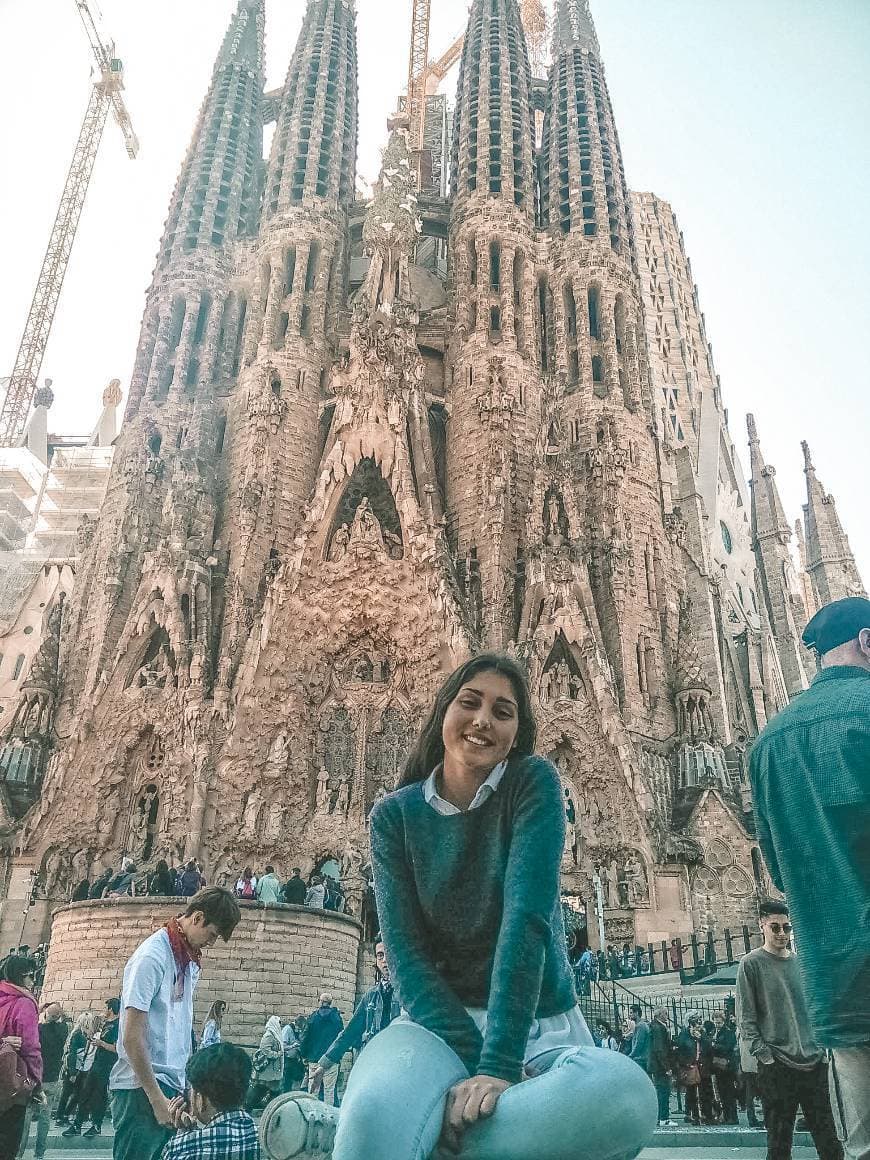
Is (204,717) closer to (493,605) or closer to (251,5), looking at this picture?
(493,605)

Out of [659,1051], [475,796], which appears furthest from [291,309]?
[475,796]

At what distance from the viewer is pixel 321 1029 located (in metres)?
8.51

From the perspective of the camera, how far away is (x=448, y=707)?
253 centimetres

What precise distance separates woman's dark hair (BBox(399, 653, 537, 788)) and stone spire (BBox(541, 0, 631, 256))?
93.7ft

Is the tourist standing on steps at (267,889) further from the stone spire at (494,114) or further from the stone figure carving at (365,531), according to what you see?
the stone spire at (494,114)

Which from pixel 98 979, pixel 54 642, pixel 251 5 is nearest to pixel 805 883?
pixel 98 979

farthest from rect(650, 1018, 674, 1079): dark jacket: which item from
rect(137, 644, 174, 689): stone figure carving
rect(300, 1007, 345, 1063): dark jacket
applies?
rect(137, 644, 174, 689): stone figure carving

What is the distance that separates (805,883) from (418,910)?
1.11m

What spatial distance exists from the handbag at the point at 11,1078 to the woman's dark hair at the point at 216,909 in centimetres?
100

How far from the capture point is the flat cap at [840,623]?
2904 mm

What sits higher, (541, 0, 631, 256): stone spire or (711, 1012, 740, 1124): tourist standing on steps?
(541, 0, 631, 256): stone spire

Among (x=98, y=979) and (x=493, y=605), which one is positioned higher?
(x=493, y=605)

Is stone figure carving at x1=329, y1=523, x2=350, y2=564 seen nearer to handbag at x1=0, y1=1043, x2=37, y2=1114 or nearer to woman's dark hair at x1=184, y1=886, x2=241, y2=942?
handbag at x1=0, y1=1043, x2=37, y2=1114

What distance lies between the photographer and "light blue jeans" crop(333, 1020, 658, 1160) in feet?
5.76
